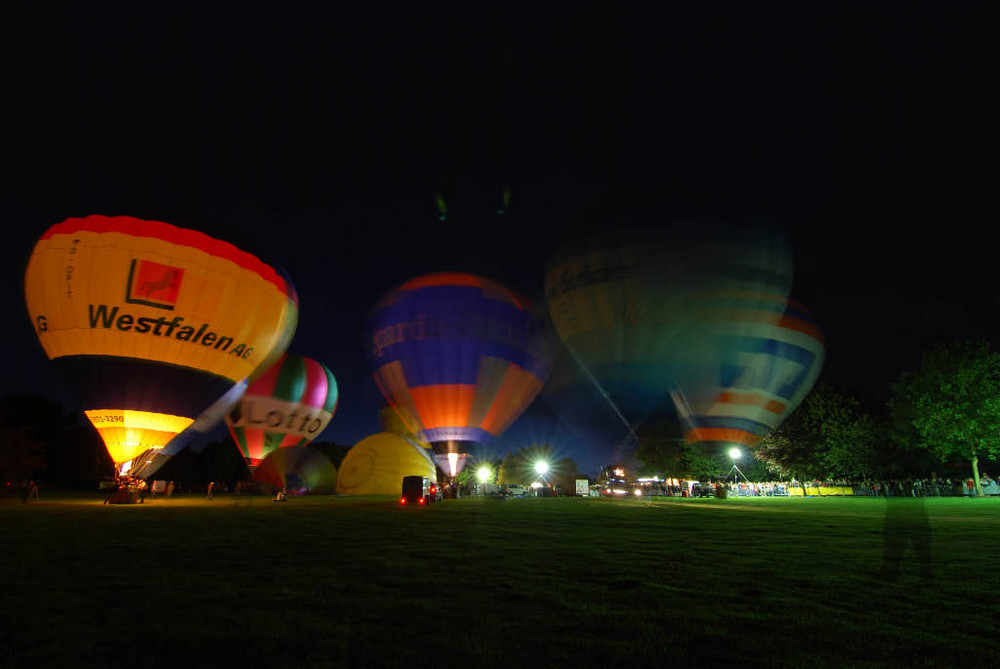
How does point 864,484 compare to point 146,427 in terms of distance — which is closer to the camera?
point 146,427

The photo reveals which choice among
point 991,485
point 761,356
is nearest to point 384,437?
point 761,356

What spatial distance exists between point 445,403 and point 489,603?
106 feet

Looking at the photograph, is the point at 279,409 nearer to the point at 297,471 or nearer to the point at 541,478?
the point at 297,471

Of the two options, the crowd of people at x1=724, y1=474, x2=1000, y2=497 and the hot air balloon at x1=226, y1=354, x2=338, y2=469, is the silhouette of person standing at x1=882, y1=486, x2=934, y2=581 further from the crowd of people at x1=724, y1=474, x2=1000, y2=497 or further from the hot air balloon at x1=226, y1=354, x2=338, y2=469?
the hot air balloon at x1=226, y1=354, x2=338, y2=469

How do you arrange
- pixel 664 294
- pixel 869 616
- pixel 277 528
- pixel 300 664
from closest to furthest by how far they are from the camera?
pixel 300 664 < pixel 869 616 < pixel 277 528 < pixel 664 294

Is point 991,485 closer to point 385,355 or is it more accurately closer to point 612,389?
point 612,389

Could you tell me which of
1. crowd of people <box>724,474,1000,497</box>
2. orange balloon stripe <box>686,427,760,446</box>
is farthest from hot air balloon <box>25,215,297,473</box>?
crowd of people <box>724,474,1000,497</box>

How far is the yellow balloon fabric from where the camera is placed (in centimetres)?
3950

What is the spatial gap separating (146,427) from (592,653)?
87.2ft

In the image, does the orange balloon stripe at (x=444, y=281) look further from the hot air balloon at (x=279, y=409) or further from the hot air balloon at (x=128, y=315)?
the hot air balloon at (x=128, y=315)

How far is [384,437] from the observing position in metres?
40.8

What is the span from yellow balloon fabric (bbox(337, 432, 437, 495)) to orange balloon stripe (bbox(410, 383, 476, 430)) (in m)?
3.86

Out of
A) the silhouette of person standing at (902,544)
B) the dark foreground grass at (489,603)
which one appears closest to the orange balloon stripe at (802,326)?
the silhouette of person standing at (902,544)

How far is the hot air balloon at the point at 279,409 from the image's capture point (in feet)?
139
